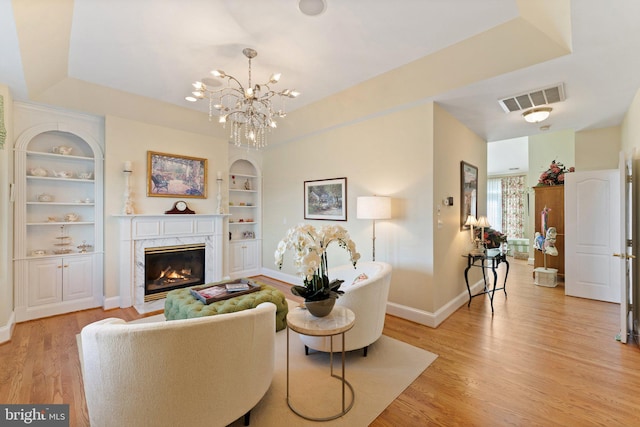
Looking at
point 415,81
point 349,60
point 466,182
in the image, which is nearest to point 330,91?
point 349,60

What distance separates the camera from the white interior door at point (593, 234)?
164 inches

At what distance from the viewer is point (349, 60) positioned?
2947 millimetres

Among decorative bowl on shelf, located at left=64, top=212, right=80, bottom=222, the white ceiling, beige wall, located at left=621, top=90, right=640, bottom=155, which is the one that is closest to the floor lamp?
the white ceiling

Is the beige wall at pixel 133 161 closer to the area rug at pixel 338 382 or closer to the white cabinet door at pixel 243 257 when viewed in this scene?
the white cabinet door at pixel 243 257

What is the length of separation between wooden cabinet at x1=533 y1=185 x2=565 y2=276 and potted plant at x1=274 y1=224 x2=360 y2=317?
5.94 meters

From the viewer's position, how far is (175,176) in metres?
4.72

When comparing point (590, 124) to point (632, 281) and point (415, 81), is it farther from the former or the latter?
point (415, 81)

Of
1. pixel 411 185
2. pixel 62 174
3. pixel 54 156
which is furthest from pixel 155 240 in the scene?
pixel 411 185

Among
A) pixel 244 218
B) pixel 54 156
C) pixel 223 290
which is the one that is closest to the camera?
pixel 223 290

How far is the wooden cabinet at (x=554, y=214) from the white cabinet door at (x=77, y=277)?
8.40 metres

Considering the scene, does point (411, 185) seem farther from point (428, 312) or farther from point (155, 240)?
point (155, 240)

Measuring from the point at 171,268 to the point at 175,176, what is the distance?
1.61 meters

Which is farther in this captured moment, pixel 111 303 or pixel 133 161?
pixel 133 161

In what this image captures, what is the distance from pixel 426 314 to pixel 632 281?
2.24 metres
